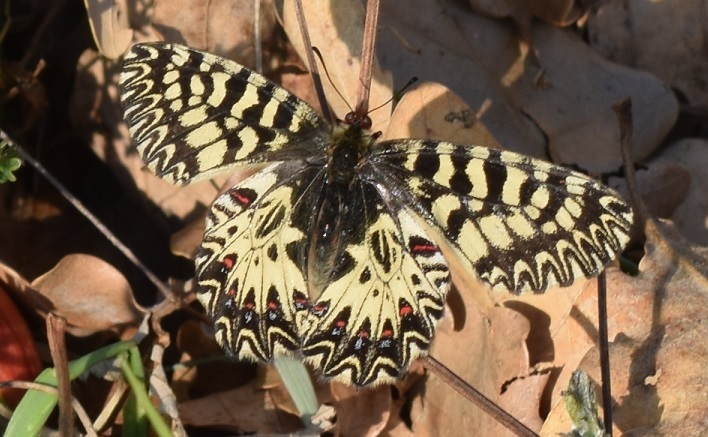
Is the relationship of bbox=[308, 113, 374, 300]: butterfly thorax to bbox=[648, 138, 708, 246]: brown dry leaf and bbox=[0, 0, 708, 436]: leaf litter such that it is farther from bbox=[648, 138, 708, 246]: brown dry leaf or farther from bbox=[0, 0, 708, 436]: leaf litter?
bbox=[648, 138, 708, 246]: brown dry leaf

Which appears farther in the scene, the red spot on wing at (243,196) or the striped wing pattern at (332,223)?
the red spot on wing at (243,196)

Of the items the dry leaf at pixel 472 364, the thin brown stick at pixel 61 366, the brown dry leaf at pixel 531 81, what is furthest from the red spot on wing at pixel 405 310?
the brown dry leaf at pixel 531 81

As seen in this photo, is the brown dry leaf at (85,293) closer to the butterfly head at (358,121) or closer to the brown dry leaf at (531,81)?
the butterfly head at (358,121)

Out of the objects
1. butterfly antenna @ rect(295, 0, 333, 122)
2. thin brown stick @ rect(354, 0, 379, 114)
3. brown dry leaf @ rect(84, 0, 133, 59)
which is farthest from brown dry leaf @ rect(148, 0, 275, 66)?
thin brown stick @ rect(354, 0, 379, 114)

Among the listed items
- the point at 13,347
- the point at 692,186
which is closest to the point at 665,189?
the point at 692,186

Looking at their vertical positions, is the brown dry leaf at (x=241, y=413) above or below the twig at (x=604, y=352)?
below

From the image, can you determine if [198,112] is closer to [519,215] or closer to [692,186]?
[519,215]

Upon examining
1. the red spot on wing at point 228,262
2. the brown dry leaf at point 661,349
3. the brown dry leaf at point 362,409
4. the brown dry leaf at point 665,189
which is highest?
the red spot on wing at point 228,262

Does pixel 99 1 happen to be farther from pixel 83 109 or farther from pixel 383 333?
pixel 383 333
